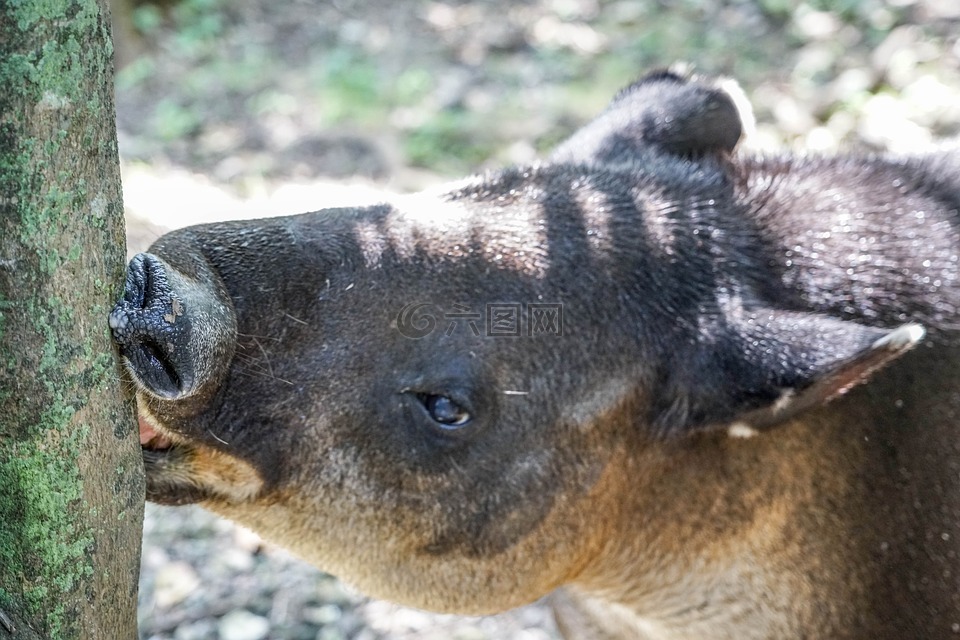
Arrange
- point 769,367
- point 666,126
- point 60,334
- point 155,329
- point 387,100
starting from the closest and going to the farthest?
point 60,334, point 155,329, point 769,367, point 666,126, point 387,100

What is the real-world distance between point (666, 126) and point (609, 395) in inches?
45.2

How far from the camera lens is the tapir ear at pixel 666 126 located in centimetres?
376

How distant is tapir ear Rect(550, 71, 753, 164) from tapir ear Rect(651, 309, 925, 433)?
0.87 meters

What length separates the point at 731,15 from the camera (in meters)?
10.2

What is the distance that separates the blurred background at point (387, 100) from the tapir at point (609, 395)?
1974 millimetres

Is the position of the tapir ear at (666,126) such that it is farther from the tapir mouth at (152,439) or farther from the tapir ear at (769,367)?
the tapir mouth at (152,439)

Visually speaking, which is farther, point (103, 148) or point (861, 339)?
point (861, 339)

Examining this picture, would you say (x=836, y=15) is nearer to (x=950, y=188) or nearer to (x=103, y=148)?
(x=950, y=188)

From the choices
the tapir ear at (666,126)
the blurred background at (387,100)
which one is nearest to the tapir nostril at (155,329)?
the tapir ear at (666,126)

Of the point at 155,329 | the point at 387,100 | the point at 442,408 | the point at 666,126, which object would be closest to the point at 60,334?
the point at 155,329

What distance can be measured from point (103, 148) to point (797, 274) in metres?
2.14

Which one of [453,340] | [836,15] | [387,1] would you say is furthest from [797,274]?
[387,1]

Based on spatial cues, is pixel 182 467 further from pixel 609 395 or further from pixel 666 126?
pixel 666 126

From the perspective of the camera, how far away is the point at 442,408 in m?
3.01
